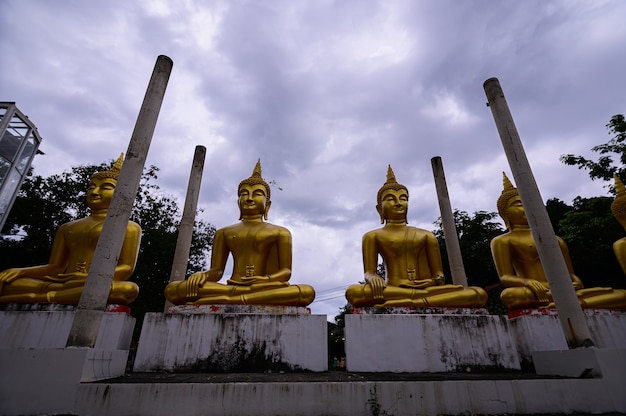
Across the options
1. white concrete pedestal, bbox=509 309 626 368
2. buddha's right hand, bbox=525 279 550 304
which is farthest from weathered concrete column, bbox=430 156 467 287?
white concrete pedestal, bbox=509 309 626 368

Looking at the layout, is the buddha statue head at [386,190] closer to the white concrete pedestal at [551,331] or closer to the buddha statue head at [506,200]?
the buddha statue head at [506,200]

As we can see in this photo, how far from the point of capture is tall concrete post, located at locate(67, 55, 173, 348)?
4758 mm

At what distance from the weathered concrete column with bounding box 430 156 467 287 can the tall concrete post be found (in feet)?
26.3

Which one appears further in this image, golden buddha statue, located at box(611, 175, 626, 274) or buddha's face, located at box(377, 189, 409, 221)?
buddha's face, located at box(377, 189, 409, 221)

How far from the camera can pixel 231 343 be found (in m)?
6.38

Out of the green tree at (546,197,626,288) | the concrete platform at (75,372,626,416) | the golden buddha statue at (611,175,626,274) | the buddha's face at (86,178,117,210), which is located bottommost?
the concrete platform at (75,372,626,416)

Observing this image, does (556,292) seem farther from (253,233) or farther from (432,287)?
(253,233)

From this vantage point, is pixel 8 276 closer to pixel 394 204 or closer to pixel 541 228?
pixel 394 204

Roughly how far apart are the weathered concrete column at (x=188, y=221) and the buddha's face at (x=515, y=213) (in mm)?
8392

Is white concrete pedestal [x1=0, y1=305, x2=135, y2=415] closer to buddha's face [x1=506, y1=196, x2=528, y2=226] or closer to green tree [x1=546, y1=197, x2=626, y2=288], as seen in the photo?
buddha's face [x1=506, y1=196, x2=528, y2=226]

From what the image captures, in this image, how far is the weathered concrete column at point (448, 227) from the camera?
9750mm

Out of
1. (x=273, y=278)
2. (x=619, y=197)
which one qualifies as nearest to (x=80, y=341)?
(x=273, y=278)

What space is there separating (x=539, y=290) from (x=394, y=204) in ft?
12.0

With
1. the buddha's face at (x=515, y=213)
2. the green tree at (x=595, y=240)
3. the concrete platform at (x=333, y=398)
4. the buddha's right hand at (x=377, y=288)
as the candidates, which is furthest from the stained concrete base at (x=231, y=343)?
the green tree at (x=595, y=240)
